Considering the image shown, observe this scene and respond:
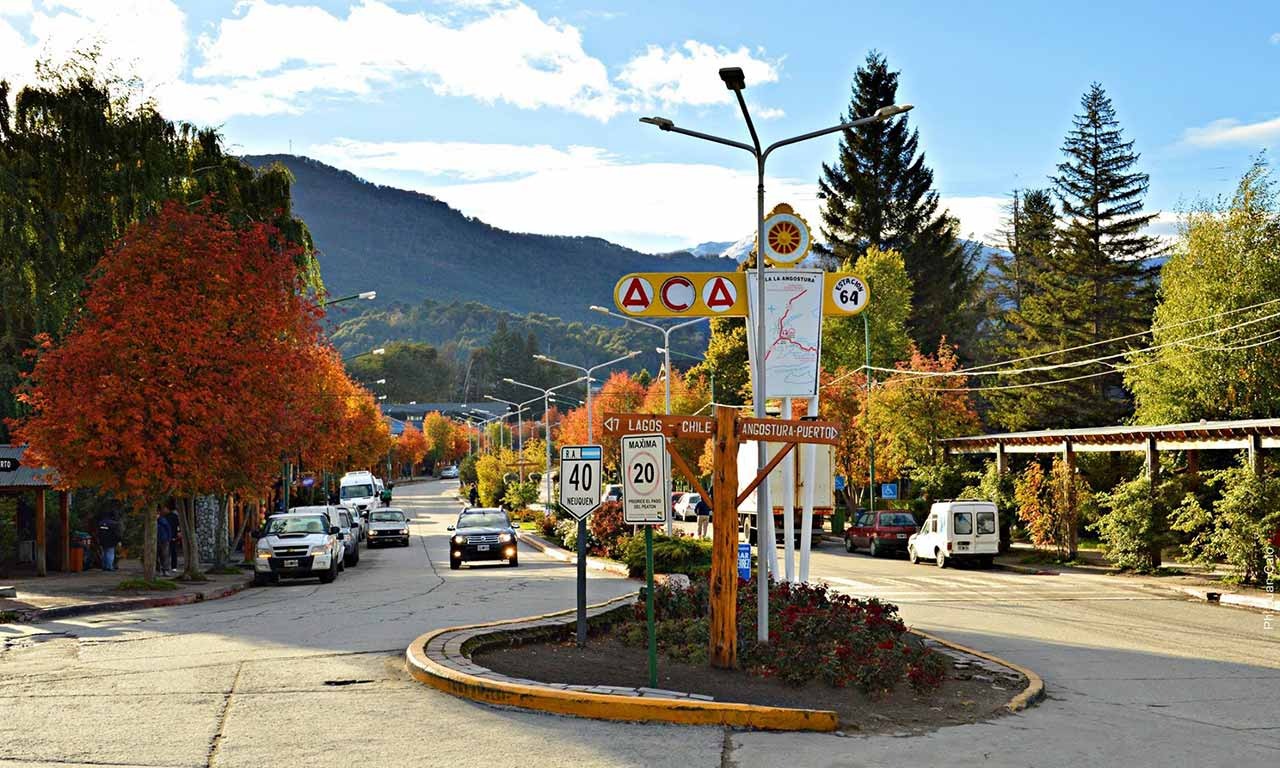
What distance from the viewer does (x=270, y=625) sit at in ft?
60.3

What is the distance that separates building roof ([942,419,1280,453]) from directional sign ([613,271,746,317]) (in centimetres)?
1637

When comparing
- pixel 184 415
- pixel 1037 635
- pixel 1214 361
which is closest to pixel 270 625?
pixel 184 415

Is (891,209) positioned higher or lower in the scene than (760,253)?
higher

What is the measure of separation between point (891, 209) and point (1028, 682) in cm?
7621

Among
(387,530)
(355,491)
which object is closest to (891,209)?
(355,491)

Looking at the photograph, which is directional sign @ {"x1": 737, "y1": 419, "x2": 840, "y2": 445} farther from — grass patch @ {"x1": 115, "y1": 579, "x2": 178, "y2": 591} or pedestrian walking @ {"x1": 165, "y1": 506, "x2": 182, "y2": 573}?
pedestrian walking @ {"x1": 165, "y1": 506, "x2": 182, "y2": 573}

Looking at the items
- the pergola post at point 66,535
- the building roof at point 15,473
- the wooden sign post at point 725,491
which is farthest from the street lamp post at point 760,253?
the pergola post at point 66,535

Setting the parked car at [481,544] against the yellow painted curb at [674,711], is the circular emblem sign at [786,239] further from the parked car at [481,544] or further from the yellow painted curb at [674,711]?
the parked car at [481,544]

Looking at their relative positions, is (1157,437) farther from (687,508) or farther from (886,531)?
(687,508)

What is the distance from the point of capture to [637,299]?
700 inches

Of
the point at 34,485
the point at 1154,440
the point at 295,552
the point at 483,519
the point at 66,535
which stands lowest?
the point at 295,552

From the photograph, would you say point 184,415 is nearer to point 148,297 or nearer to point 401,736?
point 148,297

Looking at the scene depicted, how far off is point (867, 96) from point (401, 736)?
274 feet

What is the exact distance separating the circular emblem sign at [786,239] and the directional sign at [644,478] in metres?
6.11
